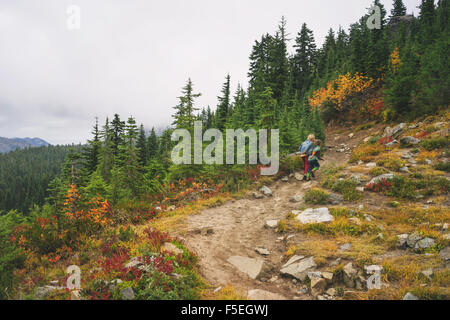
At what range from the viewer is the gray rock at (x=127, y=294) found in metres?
3.79

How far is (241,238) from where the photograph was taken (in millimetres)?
7043

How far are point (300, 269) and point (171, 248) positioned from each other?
3.45 meters

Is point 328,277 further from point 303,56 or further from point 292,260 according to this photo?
point 303,56

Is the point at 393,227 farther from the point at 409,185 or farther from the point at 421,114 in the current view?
the point at 421,114

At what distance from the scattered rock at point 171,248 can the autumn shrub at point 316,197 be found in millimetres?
6399

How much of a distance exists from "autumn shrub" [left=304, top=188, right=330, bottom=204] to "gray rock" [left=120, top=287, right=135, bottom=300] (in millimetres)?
7887

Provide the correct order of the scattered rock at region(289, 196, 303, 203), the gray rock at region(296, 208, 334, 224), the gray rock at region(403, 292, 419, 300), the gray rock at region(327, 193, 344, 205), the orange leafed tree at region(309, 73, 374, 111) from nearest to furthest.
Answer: the gray rock at region(403, 292, 419, 300) → the gray rock at region(296, 208, 334, 224) → the gray rock at region(327, 193, 344, 205) → the scattered rock at region(289, 196, 303, 203) → the orange leafed tree at region(309, 73, 374, 111)

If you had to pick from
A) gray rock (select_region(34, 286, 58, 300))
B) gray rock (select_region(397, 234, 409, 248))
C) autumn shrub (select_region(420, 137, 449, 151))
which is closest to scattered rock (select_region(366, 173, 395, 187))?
gray rock (select_region(397, 234, 409, 248))

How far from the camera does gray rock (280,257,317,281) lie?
16.0 ft

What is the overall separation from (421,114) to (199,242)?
22943mm

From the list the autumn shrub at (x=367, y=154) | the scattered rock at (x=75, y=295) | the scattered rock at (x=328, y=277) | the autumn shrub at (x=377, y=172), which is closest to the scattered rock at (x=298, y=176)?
the autumn shrub at (x=377, y=172)

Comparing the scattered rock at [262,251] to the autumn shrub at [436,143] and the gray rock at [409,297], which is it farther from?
the autumn shrub at [436,143]

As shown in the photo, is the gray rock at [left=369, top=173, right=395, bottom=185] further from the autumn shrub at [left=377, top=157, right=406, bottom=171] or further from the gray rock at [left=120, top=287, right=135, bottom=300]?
the gray rock at [left=120, top=287, right=135, bottom=300]
